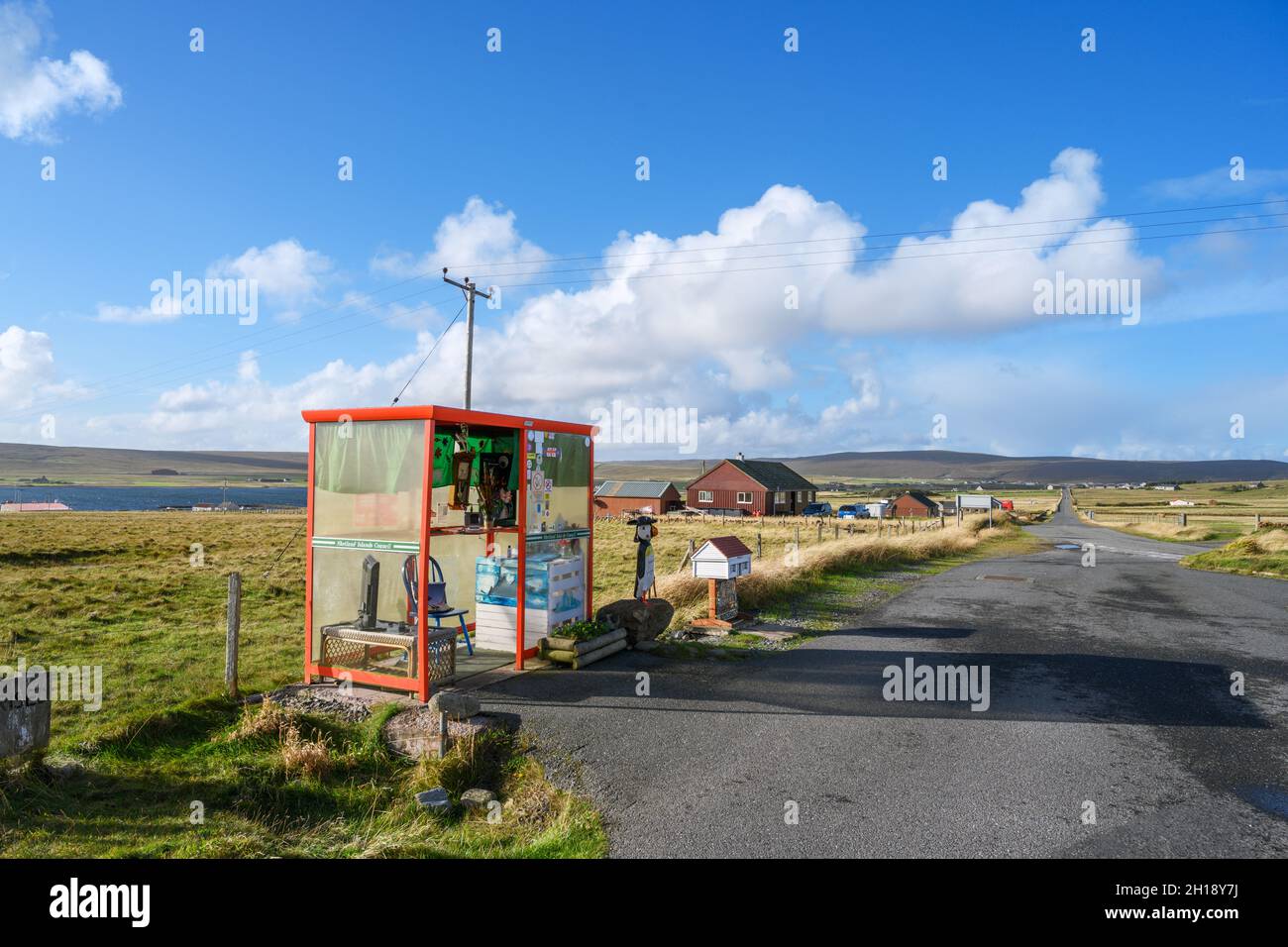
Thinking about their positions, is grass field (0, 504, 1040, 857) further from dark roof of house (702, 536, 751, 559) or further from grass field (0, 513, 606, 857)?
dark roof of house (702, 536, 751, 559)

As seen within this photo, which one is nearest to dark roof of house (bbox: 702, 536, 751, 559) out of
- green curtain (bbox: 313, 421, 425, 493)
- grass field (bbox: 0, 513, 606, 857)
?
green curtain (bbox: 313, 421, 425, 493)

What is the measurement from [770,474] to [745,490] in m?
4.22

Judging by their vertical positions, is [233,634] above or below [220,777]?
above

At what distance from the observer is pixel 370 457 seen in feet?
31.4

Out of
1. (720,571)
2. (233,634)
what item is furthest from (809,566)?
(233,634)

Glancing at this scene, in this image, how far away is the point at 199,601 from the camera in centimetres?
1814

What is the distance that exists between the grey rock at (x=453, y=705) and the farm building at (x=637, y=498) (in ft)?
197

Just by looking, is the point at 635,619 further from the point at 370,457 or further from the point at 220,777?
the point at 220,777

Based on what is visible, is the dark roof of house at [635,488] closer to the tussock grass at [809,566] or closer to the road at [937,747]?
the tussock grass at [809,566]

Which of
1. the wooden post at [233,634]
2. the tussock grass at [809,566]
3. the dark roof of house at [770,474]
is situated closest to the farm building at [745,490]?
the dark roof of house at [770,474]
